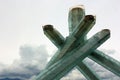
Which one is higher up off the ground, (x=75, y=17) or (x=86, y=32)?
(x=75, y=17)

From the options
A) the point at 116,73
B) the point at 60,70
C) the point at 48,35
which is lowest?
the point at 116,73

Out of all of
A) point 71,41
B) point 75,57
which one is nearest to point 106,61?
point 75,57

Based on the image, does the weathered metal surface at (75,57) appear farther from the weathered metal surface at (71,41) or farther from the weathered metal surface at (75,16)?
the weathered metal surface at (75,16)

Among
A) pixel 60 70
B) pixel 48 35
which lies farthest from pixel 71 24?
pixel 60 70

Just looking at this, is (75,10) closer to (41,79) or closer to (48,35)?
(48,35)

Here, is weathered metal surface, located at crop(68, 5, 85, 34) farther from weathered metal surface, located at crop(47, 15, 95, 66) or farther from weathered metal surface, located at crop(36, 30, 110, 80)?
weathered metal surface, located at crop(36, 30, 110, 80)

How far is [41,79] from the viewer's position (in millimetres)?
8516

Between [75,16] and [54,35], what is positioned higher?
[75,16]

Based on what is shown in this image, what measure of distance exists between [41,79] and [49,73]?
0.78 feet

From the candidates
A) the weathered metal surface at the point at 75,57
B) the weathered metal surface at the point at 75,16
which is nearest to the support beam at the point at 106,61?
the weathered metal surface at the point at 75,57

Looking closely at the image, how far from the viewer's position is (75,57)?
28.8 ft

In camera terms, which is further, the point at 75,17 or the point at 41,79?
the point at 75,17

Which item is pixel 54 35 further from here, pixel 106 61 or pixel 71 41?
pixel 106 61

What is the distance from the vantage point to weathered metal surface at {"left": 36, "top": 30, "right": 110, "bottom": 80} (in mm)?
8578
